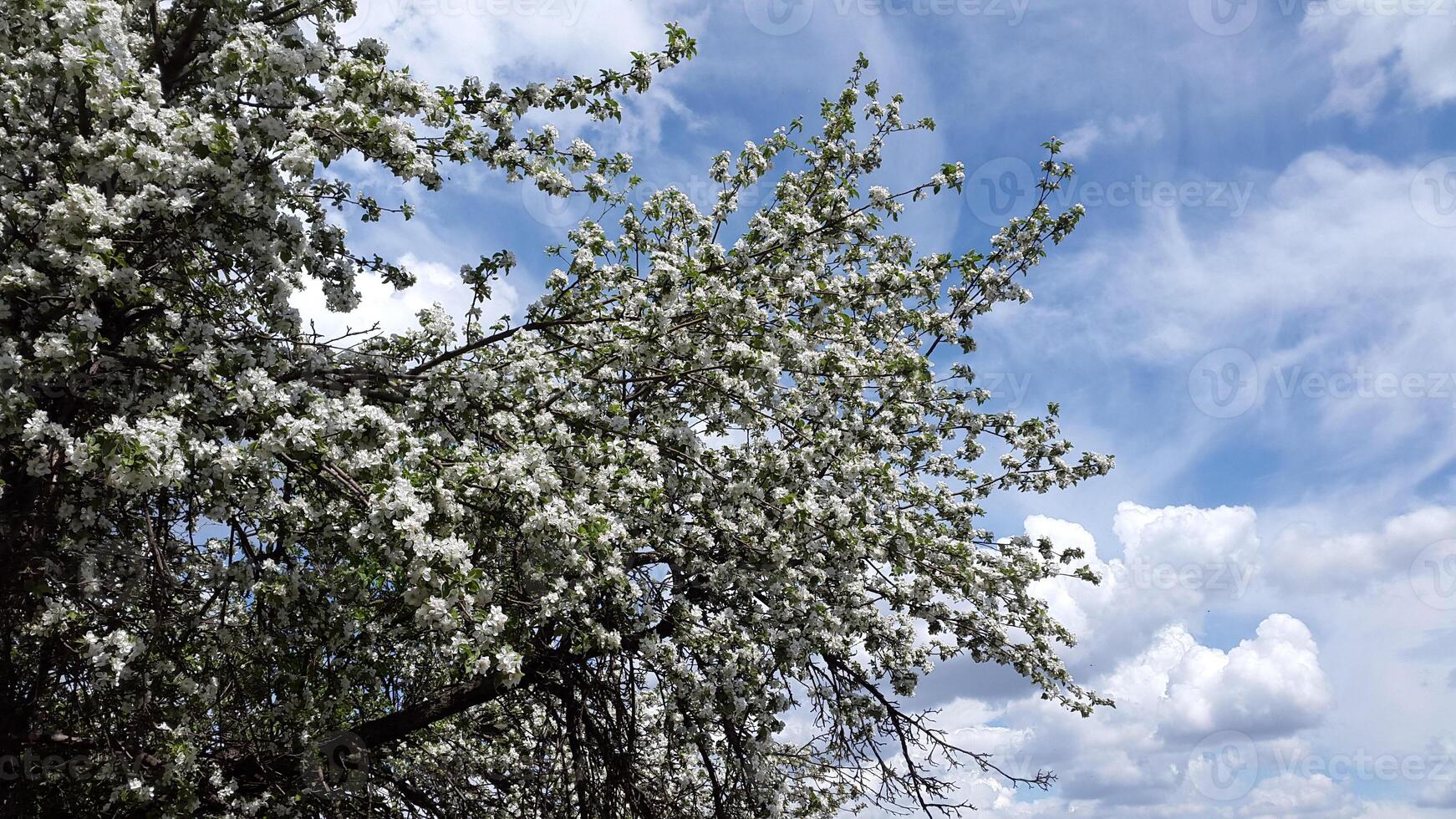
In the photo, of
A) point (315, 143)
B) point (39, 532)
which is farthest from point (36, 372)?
point (315, 143)

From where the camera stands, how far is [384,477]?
682 cm

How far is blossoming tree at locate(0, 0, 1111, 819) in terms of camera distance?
6.68 metres

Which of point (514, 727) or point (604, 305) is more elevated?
point (604, 305)

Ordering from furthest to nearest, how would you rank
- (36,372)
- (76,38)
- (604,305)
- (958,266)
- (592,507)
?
(958,266), (604,305), (592,507), (76,38), (36,372)

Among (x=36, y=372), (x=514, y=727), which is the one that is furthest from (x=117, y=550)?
(x=514, y=727)

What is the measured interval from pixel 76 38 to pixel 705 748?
26.4 ft

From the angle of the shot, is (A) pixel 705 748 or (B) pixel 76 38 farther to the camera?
(A) pixel 705 748

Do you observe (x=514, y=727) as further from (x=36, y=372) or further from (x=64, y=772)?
(x=36, y=372)

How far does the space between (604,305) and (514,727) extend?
6081 mm

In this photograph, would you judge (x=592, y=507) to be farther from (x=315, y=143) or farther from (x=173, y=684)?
(x=173, y=684)

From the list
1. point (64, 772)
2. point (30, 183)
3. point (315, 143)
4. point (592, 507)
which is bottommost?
point (64, 772)

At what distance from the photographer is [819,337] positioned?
10562 millimetres

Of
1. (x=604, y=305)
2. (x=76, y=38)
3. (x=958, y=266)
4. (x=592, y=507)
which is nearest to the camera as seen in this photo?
(x=76, y=38)

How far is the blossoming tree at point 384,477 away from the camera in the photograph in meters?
6.68
